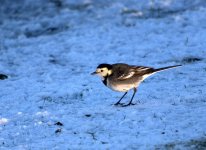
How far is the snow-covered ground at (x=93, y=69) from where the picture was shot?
862 cm

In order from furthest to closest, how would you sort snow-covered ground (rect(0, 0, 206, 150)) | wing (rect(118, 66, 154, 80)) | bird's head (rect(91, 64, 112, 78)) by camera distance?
bird's head (rect(91, 64, 112, 78)) < wing (rect(118, 66, 154, 80)) < snow-covered ground (rect(0, 0, 206, 150))

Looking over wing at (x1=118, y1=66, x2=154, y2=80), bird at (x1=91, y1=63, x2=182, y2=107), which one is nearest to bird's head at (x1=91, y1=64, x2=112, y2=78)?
bird at (x1=91, y1=63, x2=182, y2=107)

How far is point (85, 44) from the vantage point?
15.5 metres

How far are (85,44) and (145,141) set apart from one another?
760cm

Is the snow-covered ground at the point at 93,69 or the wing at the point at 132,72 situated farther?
the wing at the point at 132,72

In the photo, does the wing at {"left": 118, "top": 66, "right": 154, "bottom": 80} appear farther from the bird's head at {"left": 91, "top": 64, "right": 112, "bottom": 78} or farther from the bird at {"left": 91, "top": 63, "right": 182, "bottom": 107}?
the bird's head at {"left": 91, "top": 64, "right": 112, "bottom": 78}

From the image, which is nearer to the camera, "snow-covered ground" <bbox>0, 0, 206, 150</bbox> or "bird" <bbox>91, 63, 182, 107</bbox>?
"snow-covered ground" <bbox>0, 0, 206, 150</bbox>

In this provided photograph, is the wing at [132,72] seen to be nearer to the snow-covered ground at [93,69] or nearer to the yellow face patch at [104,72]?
the yellow face patch at [104,72]

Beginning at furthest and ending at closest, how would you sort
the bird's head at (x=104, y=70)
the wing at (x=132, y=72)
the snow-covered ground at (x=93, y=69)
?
the bird's head at (x=104, y=70)
the wing at (x=132, y=72)
the snow-covered ground at (x=93, y=69)

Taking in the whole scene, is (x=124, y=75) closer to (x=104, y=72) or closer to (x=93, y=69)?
(x=104, y=72)

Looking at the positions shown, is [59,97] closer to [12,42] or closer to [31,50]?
[31,50]

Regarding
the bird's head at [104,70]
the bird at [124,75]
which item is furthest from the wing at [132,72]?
the bird's head at [104,70]

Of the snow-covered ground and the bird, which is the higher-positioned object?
the bird

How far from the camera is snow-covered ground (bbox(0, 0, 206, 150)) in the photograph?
8.62m
